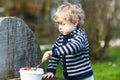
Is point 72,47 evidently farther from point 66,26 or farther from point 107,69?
point 107,69

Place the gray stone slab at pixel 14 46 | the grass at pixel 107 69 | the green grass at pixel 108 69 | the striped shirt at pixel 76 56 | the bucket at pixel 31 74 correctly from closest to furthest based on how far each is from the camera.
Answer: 1. the bucket at pixel 31 74
2. the striped shirt at pixel 76 56
3. the gray stone slab at pixel 14 46
4. the grass at pixel 107 69
5. the green grass at pixel 108 69

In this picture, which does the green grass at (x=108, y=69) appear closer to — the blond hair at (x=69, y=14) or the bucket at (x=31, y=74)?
the blond hair at (x=69, y=14)

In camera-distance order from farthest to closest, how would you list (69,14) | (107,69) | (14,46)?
(107,69)
(14,46)
(69,14)

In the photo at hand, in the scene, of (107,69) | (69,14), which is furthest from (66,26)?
(107,69)

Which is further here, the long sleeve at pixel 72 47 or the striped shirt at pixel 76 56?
the striped shirt at pixel 76 56

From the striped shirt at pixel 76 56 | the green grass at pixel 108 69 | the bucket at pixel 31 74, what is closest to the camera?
the bucket at pixel 31 74

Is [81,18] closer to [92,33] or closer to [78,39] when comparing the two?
[78,39]

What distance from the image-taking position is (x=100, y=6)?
1057cm

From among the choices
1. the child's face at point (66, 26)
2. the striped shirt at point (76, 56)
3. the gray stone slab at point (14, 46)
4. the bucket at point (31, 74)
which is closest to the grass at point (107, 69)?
the gray stone slab at point (14, 46)

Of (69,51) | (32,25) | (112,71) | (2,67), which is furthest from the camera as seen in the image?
(32,25)

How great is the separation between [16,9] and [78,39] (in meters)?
13.8

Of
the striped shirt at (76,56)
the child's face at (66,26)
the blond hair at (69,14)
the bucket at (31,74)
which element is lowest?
the bucket at (31,74)

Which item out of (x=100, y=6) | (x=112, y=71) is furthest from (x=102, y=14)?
(x=112, y=71)

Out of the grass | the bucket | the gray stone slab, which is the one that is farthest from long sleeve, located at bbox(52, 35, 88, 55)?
the grass
